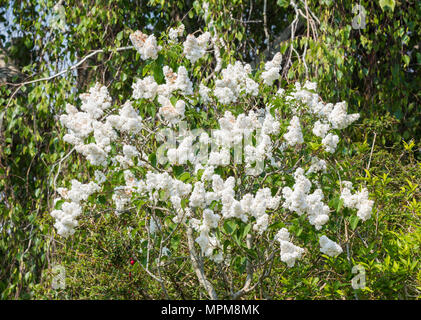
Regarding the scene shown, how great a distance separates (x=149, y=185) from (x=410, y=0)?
2703 millimetres

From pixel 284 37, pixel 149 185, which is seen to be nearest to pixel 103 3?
pixel 284 37

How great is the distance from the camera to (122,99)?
3.26 m

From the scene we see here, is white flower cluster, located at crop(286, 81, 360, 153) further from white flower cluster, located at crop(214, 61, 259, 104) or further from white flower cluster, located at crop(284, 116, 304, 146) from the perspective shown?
white flower cluster, located at crop(214, 61, 259, 104)

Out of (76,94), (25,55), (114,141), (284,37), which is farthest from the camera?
(25,55)

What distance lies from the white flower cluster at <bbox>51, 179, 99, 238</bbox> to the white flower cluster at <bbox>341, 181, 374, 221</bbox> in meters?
0.95

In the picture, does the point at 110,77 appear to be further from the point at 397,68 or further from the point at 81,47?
the point at 397,68

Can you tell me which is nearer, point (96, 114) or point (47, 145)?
point (96, 114)

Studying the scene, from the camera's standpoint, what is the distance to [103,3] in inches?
160

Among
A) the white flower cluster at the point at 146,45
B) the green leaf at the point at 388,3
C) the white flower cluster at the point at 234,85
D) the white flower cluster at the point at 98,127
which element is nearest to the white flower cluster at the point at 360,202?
the white flower cluster at the point at 234,85

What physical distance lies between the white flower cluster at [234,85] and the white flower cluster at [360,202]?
650 millimetres

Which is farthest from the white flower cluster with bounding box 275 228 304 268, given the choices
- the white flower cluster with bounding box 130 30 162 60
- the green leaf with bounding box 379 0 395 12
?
the green leaf with bounding box 379 0 395 12

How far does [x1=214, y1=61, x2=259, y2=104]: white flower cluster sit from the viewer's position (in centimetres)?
240

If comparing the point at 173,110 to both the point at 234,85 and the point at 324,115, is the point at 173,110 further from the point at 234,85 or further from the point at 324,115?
the point at 324,115

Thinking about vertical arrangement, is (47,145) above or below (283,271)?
above
